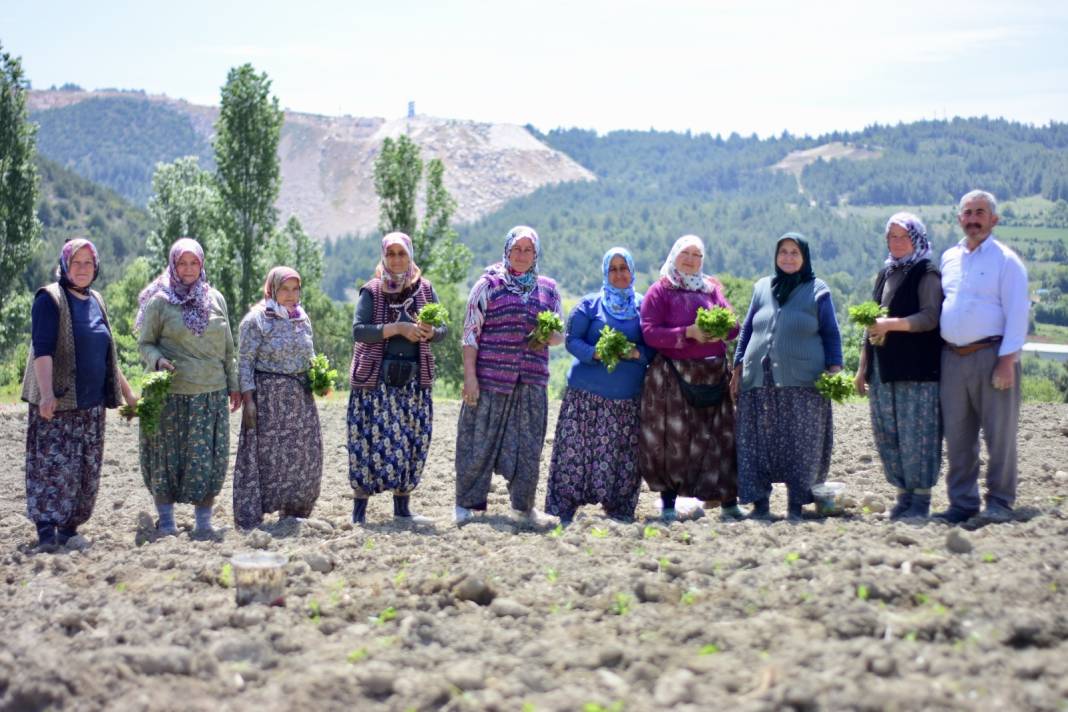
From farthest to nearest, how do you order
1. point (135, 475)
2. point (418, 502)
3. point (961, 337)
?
point (135, 475), point (418, 502), point (961, 337)

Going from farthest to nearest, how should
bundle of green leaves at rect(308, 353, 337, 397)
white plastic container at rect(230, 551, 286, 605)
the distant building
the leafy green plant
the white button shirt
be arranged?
1. the distant building
2. bundle of green leaves at rect(308, 353, 337, 397)
3. the white button shirt
4. white plastic container at rect(230, 551, 286, 605)
5. the leafy green plant

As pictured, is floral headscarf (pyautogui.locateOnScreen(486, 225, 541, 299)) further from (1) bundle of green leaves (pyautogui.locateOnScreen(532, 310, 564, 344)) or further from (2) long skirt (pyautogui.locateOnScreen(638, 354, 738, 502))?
(2) long skirt (pyautogui.locateOnScreen(638, 354, 738, 502))

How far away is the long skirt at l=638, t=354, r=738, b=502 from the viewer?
6.96 m

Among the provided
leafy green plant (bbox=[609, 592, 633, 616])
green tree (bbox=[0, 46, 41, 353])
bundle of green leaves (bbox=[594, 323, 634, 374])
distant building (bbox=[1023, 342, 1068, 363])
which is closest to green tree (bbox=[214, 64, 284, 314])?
green tree (bbox=[0, 46, 41, 353])

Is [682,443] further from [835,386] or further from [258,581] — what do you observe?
[258,581]

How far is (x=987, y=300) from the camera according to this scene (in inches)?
242

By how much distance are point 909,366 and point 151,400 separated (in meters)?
4.61

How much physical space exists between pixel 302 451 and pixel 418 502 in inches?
69.9

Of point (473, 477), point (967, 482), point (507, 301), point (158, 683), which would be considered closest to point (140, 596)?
point (158, 683)

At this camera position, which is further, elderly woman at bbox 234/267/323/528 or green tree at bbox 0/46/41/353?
green tree at bbox 0/46/41/353

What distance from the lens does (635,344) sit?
6996 millimetres

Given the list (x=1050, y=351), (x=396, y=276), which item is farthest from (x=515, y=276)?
(x=1050, y=351)

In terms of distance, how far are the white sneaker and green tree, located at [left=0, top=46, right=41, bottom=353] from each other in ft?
67.1

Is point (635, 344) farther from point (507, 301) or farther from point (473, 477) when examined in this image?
point (473, 477)
